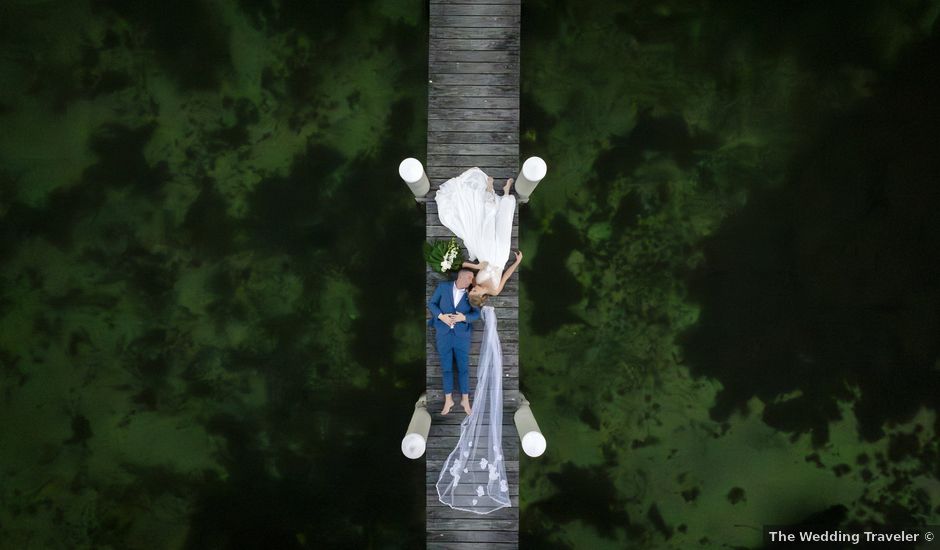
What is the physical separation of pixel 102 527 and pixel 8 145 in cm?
353

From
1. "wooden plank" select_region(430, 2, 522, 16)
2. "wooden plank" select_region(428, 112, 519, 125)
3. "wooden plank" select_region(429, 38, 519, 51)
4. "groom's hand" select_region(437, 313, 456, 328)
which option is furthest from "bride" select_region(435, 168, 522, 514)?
"wooden plank" select_region(430, 2, 522, 16)

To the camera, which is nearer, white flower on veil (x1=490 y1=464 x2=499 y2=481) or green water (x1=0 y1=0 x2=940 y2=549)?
white flower on veil (x1=490 y1=464 x2=499 y2=481)

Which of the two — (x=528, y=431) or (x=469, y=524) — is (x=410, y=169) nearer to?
(x=528, y=431)

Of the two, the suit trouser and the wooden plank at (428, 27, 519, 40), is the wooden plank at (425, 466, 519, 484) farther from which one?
the wooden plank at (428, 27, 519, 40)

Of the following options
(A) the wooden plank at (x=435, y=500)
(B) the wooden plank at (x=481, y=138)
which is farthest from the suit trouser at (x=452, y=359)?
(B) the wooden plank at (x=481, y=138)

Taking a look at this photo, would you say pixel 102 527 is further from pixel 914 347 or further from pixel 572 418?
pixel 914 347

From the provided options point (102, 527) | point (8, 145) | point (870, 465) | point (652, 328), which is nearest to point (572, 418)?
point (652, 328)

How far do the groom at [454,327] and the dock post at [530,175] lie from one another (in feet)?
2.70

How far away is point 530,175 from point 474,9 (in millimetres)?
1837

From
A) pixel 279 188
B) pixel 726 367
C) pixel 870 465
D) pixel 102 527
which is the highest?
pixel 279 188

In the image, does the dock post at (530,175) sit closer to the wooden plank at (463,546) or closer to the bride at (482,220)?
the bride at (482,220)

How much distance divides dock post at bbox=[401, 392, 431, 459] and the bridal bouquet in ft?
3.83

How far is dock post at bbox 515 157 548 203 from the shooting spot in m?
4.44

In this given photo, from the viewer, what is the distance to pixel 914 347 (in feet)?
18.0
